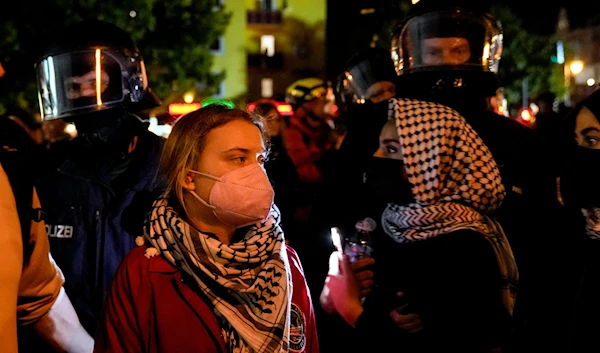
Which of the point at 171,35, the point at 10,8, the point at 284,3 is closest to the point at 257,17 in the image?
the point at 284,3

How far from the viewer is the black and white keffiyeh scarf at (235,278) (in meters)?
2.29

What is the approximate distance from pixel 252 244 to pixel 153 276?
1.22 feet

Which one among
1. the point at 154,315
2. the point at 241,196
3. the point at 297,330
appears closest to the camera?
the point at 154,315

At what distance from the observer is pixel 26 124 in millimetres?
7559

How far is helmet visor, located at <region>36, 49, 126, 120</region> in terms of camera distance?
12.8 feet

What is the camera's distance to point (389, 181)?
2.99m

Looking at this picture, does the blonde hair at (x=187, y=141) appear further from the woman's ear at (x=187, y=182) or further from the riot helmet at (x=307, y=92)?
the riot helmet at (x=307, y=92)

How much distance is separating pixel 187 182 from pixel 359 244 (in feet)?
2.98

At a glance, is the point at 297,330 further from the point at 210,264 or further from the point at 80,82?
the point at 80,82

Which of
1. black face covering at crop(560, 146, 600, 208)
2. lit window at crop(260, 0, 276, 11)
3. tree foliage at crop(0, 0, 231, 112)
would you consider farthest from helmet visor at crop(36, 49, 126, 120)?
lit window at crop(260, 0, 276, 11)

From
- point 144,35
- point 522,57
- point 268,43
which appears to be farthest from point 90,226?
point 522,57

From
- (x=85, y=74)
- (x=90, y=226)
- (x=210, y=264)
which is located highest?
(x=85, y=74)

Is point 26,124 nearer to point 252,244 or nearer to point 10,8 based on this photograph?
point 252,244

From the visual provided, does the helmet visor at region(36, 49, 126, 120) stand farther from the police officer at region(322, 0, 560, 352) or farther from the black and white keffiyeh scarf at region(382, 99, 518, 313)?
the black and white keffiyeh scarf at region(382, 99, 518, 313)
